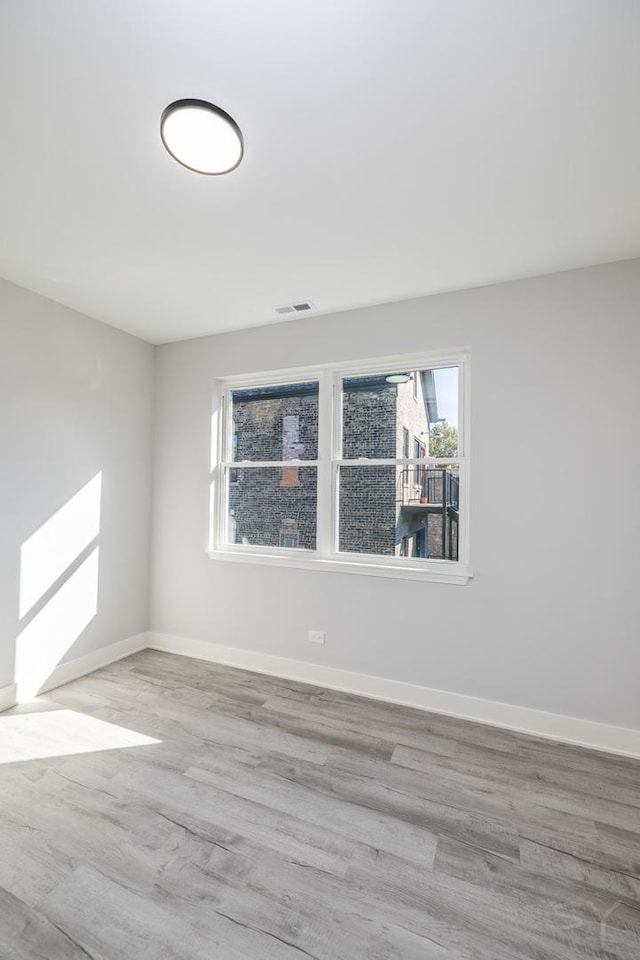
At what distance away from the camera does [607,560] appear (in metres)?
2.49

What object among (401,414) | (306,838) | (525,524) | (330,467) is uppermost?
(401,414)

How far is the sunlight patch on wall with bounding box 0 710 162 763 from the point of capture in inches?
94.0

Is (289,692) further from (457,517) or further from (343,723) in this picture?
(457,517)

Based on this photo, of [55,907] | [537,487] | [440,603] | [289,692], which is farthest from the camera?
[289,692]

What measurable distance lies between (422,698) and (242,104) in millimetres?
3277

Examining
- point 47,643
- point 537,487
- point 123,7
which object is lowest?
point 47,643

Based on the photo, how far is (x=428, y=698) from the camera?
9.51ft

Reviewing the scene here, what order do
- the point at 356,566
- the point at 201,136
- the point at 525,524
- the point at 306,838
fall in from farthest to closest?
the point at 356,566 < the point at 525,524 < the point at 306,838 < the point at 201,136

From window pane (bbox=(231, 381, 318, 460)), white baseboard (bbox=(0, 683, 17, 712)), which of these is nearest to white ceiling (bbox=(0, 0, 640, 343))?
window pane (bbox=(231, 381, 318, 460))

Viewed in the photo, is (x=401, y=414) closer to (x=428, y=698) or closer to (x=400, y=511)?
(x=400, y=511)

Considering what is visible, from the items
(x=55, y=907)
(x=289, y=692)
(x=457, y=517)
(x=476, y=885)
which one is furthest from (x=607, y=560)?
(x=55, y=907)

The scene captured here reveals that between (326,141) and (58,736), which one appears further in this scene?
(58,736)

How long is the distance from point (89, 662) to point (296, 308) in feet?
10.5

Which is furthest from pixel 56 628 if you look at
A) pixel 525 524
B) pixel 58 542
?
pixel 525 524
